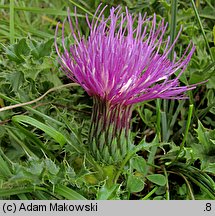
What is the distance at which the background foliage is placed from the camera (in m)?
1.41

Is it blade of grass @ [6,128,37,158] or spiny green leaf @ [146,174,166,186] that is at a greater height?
blade of grass @ [6,128,37,158]

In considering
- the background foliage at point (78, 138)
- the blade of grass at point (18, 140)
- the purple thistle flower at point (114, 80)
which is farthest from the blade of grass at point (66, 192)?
the blade of grass at point (18, 140)

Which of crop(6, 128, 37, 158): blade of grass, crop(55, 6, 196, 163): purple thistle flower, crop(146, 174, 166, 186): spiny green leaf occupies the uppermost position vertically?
crop(55, 6, 196, 163): purple thistle flower

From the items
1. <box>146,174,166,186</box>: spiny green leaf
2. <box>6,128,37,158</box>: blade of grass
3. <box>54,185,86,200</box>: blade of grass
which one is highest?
<box>6,128,37,158</box>: blade of grass

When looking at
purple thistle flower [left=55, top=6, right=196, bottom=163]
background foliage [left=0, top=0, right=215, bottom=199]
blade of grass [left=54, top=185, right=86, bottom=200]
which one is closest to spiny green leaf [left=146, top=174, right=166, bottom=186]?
background foliage [left=0, top=0, right=215, bottom=199]

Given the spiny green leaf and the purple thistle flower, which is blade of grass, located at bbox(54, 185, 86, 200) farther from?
the spiny green leaf

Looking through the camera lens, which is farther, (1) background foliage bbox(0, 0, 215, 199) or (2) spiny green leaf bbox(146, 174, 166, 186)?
(2) spiny green leaf bbox(146, 174, 166, 186)

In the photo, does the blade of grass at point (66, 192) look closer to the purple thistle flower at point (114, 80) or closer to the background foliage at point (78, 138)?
the background foliage at point (78, 138)

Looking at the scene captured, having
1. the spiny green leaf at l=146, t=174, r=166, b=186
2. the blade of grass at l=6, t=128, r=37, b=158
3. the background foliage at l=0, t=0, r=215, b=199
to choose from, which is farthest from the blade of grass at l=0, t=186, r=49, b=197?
the spiny green leaf at l=146, t=174, r=166, b=186

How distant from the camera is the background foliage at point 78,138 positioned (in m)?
1.41

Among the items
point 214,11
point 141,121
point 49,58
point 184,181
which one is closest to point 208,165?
point 184,181

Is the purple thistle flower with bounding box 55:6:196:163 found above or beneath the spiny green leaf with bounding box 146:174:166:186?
above

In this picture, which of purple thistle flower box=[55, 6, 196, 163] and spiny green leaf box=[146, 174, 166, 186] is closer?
purple thistle flower box=[55, 6, 196, 163]

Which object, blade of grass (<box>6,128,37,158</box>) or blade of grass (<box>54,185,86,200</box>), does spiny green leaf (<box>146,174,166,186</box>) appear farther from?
blade of grass (<box>6,128,37,158</box>)
